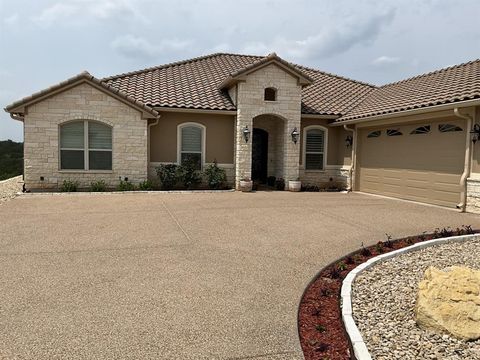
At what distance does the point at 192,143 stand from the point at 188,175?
1.55 m

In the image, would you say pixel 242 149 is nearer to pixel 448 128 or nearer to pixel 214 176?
pixel 214 176

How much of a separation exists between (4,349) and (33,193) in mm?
11549

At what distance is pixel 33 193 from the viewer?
44.5 ft

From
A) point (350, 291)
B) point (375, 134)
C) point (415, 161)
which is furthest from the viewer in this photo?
point (375, 134)

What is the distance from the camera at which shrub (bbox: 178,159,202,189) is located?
15258mm

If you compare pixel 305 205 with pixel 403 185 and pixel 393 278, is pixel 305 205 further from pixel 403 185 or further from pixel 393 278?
pixel 393 278

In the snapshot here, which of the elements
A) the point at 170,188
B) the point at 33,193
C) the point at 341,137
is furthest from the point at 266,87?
the point at 33,193

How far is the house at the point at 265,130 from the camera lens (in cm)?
1195

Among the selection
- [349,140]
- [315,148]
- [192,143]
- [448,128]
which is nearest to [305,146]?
[315,148]

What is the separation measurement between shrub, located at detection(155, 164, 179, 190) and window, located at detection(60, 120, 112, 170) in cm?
194

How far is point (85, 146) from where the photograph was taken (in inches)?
568

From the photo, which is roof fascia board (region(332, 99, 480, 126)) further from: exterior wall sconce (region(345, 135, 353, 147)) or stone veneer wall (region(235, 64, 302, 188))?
stone veneer wall (region(235, 64, 302, 188))

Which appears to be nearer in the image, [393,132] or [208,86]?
[393,132]

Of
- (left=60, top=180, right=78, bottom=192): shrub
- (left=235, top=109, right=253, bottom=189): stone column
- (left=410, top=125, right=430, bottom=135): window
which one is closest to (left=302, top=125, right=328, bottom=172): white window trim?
(left=235, top=109, right=253, bottom=189): stone column
